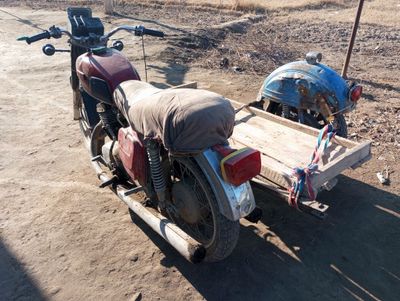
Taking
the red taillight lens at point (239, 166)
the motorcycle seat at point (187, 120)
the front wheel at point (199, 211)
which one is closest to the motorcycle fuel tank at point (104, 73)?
the motorcycle seat at point (187, 120)

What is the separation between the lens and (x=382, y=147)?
4.56 meters

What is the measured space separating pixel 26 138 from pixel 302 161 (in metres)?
3.51

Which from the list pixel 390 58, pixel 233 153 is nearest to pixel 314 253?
pixel 233 153

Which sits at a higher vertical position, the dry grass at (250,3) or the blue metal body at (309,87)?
the blue metal body at (309,87)

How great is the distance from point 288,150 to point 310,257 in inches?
34.9

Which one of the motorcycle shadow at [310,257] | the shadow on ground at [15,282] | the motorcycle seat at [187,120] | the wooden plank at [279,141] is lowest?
the shadow on ground at [15,282]

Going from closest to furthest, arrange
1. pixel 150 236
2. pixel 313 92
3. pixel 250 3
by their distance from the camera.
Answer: pixel 150 236, pixel 313 92, pixel 250 3

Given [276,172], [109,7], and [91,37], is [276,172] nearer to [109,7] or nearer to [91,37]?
[91,37]

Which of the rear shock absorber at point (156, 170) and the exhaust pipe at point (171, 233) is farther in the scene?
the rear shock absorber at point (156, 170)

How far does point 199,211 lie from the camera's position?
8.95ft

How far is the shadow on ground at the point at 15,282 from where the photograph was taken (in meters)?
2.67

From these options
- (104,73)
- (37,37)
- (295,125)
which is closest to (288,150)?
(295,125)

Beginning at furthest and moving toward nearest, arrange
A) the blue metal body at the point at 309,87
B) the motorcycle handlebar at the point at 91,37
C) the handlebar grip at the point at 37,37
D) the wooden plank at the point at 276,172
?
1. the motorcycle handlebar at the point at 91,37
2. the handlebar grip at the point at 37,37
3. the blue metal body at the point at 309,87
4. the wooden plank at the point at 276,172

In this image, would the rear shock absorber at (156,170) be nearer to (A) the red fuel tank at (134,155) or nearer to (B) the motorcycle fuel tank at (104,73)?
(A) the red fuel tank at (134,155)
